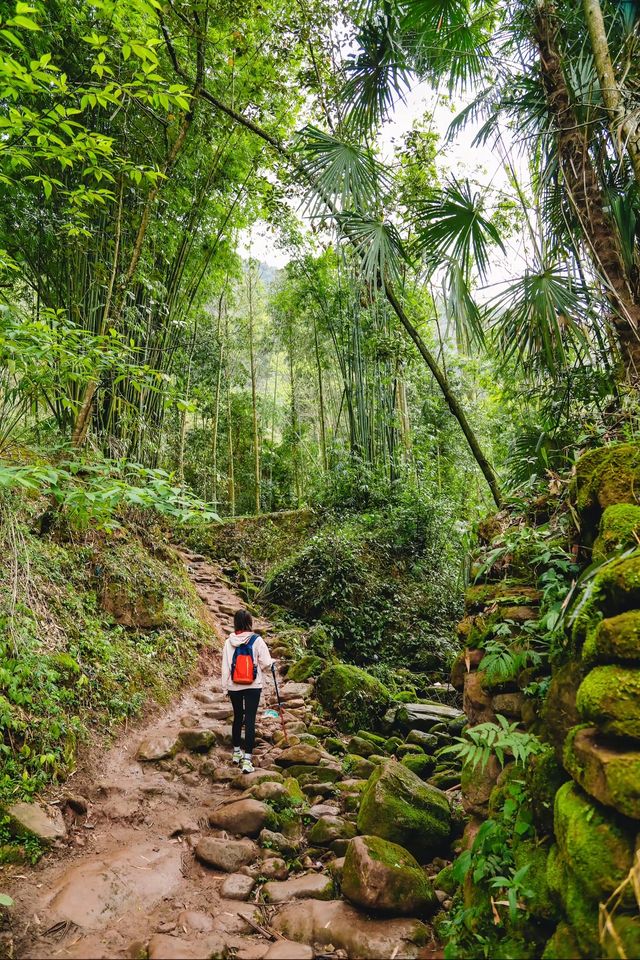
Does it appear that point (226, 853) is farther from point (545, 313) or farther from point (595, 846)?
point (545, 313)

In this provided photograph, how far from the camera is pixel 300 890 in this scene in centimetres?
229

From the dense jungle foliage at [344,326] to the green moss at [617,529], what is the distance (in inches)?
0.5

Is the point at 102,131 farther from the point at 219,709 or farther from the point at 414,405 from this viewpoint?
the point at 414,405

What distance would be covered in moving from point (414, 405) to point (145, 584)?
1033 cm

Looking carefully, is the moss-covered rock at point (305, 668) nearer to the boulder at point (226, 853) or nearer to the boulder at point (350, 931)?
the boulder at point (226, 853)

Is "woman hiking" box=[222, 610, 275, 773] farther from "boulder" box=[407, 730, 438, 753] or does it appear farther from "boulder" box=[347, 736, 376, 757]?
"boulder" box=[407, 730, 438, 753]

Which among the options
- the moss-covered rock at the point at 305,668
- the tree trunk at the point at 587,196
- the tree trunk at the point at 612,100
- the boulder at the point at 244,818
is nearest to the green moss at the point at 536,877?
the boulder at the point at 244,818

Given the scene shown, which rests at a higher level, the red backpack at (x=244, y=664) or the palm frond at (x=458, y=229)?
the palm frond at (x=458, y=229)

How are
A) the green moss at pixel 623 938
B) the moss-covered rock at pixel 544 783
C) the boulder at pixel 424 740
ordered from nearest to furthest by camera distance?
the green moss at pixel 623 938, the moss-covered rock at pixel 544 783, the boulder at pixel 424 740

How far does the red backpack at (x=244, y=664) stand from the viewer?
3721 millimetres

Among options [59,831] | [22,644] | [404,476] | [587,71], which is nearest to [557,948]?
[59,831]

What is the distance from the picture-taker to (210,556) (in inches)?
349

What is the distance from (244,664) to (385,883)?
1.90 meters

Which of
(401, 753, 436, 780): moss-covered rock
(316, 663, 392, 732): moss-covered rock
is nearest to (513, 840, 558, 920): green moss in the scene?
(401, 753, 436, 780): moss-covered rock
